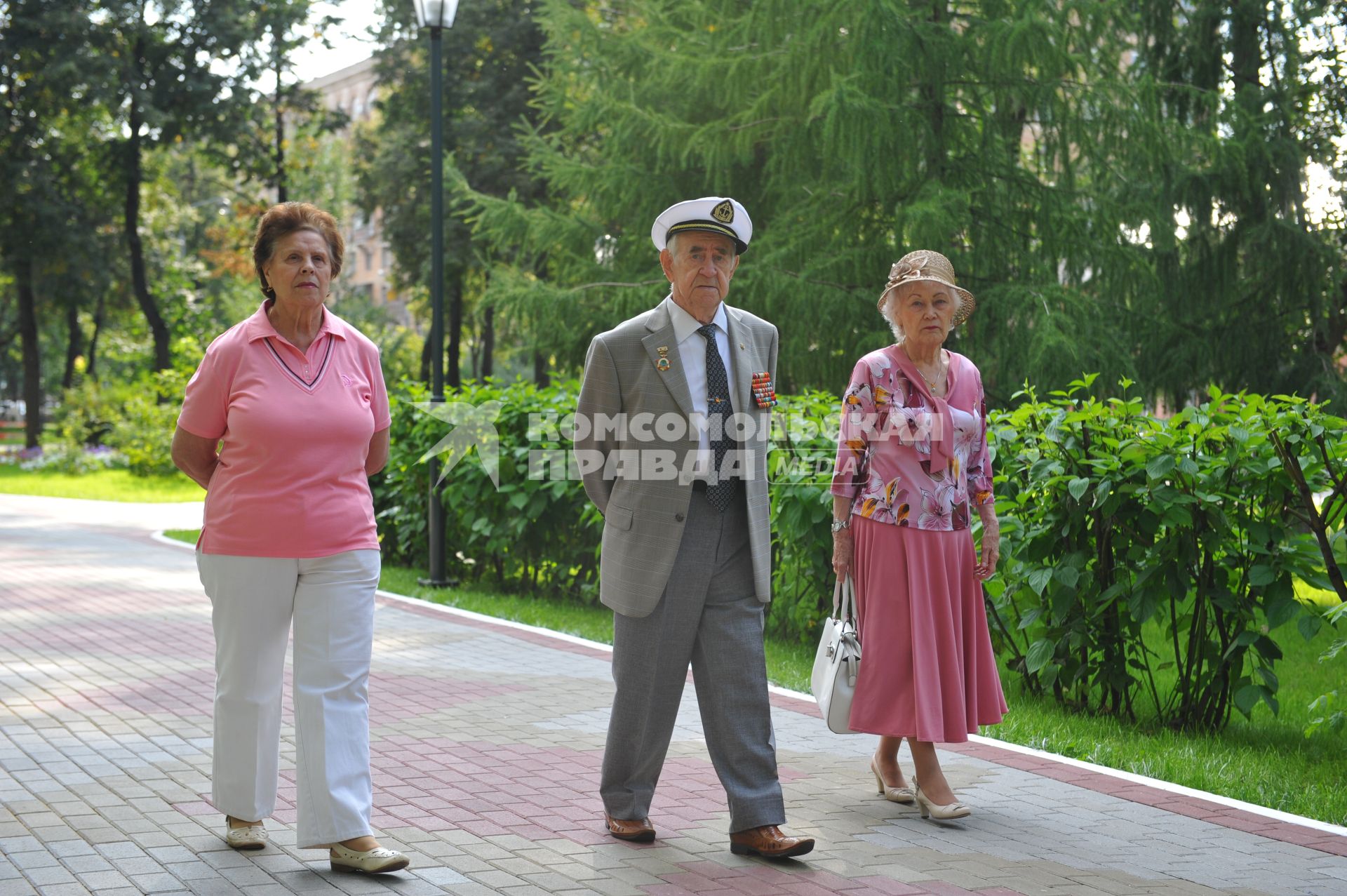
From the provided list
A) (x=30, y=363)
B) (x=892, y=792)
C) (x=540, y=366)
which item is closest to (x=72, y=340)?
(x=30, y=363)

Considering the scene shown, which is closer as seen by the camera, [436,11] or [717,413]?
[717,413]

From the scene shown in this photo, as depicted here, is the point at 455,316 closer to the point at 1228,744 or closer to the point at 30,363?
the point at 30,363

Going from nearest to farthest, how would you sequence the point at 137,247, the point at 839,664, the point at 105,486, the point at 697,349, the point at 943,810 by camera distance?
1. the point at 697,349
2. the point at 943,810
3. the point at 839,664
4. the point at 105,486
5. the point at 137,247

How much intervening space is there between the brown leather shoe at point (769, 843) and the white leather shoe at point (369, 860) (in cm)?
111

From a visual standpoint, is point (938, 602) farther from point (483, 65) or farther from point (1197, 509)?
point (483, 65)

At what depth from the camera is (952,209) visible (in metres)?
14.7

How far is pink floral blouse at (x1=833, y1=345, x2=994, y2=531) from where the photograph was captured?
5359 mm

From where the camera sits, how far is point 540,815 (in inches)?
211

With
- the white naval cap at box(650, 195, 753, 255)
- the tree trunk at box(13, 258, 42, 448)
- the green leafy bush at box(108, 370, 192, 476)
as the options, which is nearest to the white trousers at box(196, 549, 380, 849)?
the white naval cap at box(650, 195, 753, 255)

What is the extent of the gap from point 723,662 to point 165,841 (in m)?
2.00

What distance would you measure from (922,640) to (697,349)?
1.37 metres

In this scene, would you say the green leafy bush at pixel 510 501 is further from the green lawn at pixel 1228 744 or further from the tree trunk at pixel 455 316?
the tree trunk at pixel 455 316

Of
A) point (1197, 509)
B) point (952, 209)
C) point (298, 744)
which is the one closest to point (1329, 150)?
point (952, 209)

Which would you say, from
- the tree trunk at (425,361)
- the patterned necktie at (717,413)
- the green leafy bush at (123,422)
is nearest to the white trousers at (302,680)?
the patterned necktie at (717,413)
